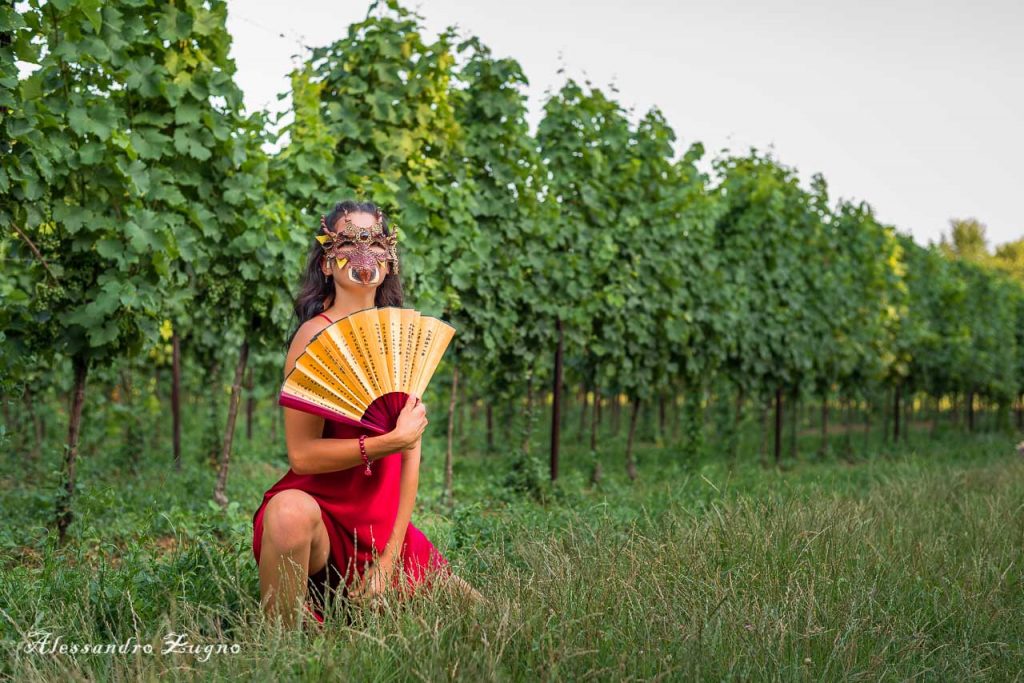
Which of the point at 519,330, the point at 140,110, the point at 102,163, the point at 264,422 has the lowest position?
the point at 264,422

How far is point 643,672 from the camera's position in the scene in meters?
2.95

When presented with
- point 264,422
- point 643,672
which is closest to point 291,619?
point 643,672

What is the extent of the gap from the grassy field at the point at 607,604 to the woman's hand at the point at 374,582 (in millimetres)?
118

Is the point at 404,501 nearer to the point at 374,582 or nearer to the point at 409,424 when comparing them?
the point at 374,582

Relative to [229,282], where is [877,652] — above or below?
below

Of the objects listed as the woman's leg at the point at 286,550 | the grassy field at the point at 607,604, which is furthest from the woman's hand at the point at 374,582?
the woman's leg at the point at 286,550

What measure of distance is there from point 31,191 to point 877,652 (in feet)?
15.0

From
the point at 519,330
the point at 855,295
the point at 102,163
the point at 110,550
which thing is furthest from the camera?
the point at 855,295

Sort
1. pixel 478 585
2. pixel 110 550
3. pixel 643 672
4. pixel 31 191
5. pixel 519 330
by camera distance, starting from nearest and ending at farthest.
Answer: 1. pixel 643 672
2. pixel 478 585
3. pixel 31 191
4. pixel 110 550
5. pixel 519 330

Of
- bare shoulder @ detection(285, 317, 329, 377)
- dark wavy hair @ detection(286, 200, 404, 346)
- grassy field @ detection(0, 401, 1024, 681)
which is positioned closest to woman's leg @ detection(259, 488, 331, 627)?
grassy field @ detection(0, 401, 1024, 681)

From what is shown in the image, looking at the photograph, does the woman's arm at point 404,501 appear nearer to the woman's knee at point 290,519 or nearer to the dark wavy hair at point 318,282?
the woman's knee at point 290,519

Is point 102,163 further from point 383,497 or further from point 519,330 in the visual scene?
point 519,330

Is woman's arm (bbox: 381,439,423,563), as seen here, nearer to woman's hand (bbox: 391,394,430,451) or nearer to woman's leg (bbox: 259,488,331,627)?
woman's hand (bbox: 391,394,430,451)

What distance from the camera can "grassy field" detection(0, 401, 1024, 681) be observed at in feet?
9.66
